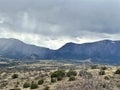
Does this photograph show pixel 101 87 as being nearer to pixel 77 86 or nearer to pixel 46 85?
pixel 77 86

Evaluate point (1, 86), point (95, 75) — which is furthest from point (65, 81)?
point (1, 86)

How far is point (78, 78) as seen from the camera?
6122 cm

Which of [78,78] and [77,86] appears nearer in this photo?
[77,86]

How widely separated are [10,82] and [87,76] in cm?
1952

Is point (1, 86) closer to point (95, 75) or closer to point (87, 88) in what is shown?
point (95, 75)

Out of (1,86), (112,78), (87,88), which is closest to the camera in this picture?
(87,88)

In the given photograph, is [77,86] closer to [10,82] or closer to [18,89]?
[18,89]

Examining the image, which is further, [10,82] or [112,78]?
[10,82]

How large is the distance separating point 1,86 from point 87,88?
25.3 meters

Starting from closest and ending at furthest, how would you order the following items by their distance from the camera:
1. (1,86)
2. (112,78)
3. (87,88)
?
(87,88) → (112,78) → (1,86)

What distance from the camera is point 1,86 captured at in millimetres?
70000

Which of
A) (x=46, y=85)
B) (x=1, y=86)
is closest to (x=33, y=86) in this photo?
(x=46, y=85)

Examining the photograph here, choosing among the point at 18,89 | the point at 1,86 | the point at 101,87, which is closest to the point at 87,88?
the point at 101,87

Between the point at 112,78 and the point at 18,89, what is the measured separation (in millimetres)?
16693
